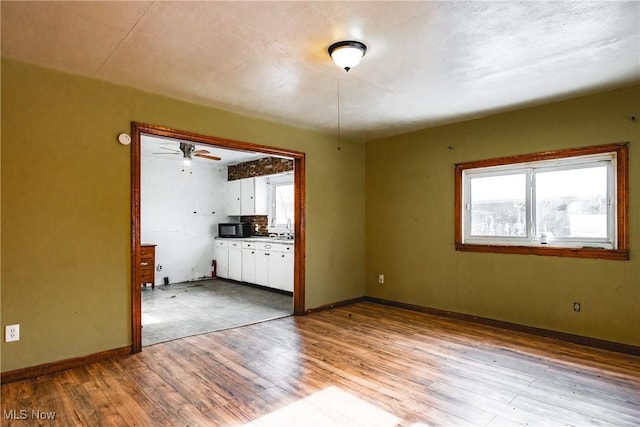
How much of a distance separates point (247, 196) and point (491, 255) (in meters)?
5.03

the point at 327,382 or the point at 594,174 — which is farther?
the point at 594,174

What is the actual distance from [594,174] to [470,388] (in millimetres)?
2671

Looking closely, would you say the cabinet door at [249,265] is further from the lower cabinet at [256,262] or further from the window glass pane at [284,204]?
the window glass pane at [284,204]

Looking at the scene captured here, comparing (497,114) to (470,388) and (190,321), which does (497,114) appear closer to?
(470,388)

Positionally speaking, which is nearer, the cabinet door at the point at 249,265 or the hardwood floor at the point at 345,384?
the hardwood floor at the point at 345,384

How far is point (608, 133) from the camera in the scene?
3.67 meters

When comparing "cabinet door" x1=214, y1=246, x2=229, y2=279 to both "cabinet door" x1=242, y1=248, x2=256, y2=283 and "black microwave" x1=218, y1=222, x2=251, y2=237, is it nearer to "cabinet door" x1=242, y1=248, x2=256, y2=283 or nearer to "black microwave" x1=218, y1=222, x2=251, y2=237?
"black microwave" x1=218, y1=222, x2=251, y2=237

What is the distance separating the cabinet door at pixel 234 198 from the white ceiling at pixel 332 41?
418 centimetres

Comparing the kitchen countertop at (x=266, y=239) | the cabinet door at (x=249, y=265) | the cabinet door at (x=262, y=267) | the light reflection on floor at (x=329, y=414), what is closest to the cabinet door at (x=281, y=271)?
the cabinet door at (x=262, y=267)

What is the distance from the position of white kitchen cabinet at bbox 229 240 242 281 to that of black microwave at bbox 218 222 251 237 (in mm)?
367

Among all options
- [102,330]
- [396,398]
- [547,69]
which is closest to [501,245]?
[547,69]

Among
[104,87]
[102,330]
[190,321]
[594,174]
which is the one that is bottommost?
[190,321]

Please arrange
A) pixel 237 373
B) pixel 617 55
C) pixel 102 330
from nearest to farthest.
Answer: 1. pixel 617 55
2. pixel 237 373
3. pixel 102 330

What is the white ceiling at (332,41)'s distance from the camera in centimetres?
222
